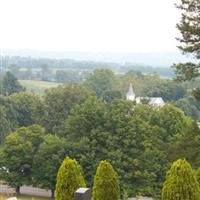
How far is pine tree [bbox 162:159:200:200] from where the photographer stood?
1091cm

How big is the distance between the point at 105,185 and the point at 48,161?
71.7 ft

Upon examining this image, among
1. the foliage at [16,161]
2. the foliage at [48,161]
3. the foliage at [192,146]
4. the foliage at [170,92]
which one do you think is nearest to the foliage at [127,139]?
the foliage at [48,161]

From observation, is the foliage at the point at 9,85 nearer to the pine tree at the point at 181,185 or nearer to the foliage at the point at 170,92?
the foliage at the point at 170,92

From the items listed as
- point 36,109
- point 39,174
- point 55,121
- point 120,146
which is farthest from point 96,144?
point 36,109

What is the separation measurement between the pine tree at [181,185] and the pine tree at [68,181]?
104 inches

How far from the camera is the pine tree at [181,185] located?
10914 mm

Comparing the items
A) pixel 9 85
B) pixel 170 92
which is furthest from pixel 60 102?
pixel 170 92

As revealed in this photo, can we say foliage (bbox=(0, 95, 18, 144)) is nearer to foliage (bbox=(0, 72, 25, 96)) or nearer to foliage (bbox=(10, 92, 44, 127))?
foliage (bbox=(10, 92, 44, 127))

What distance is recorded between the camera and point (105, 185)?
517 inches

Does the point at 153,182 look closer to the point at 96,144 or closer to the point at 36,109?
the point at 96,144

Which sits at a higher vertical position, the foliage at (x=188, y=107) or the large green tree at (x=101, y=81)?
the large green tree at (x=101, y=81)

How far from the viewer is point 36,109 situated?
60.1m

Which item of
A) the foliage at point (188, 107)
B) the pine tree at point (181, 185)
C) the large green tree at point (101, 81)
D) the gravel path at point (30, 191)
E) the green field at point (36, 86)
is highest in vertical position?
the pine tree at point (181, 185)

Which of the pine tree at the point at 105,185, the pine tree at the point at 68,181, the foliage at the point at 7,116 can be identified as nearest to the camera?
the pine tree at the point at 68,181
